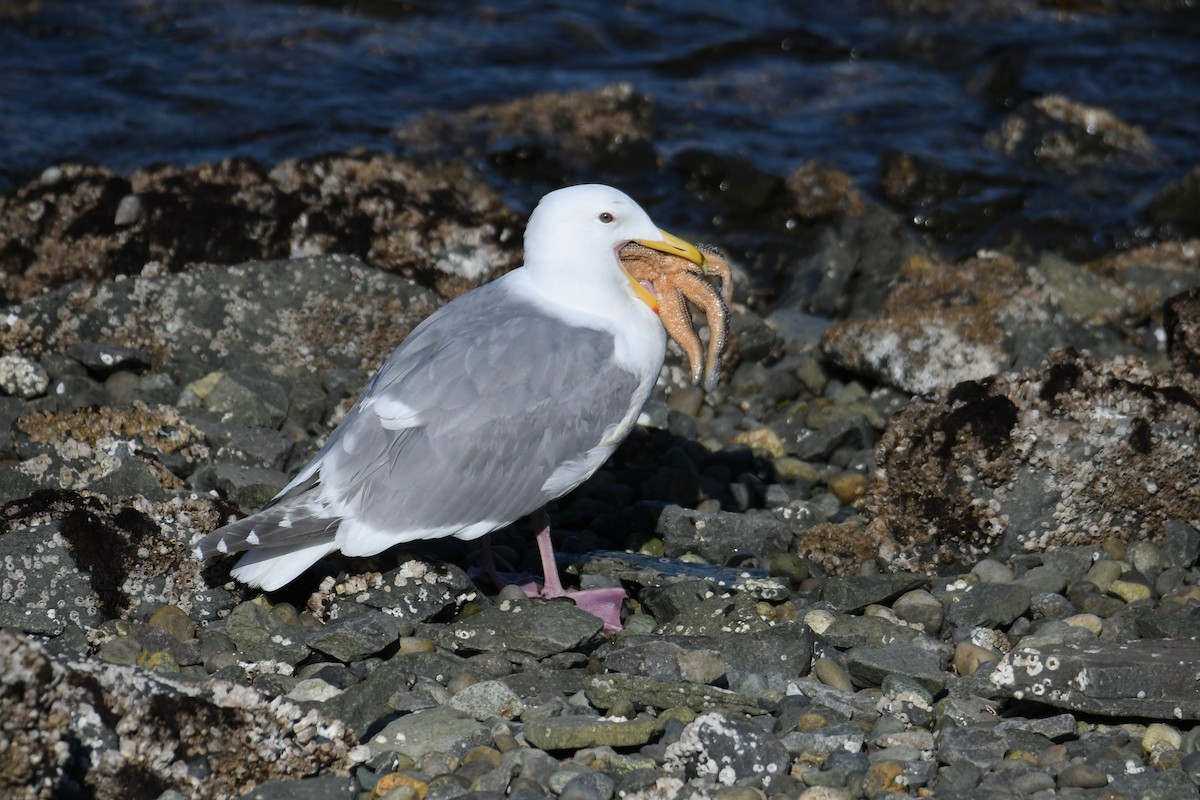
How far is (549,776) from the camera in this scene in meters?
3.87

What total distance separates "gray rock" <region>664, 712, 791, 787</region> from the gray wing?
144cm

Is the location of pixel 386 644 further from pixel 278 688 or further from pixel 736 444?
pixel 736 444

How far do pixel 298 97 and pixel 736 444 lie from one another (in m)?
7.46

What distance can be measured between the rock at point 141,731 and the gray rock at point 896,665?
65.3 inches

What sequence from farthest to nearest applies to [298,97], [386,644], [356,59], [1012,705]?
[356,59] → [298,97] → [386,644] → [1012,705]

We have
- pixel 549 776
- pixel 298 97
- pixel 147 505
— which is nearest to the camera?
pixel 549 776

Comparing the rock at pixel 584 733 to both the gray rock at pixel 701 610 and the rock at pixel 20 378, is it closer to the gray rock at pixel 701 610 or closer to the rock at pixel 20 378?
the gray rock at pixel 701 610

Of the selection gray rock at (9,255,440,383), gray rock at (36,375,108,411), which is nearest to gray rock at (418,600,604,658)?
gray rock at (36,375,108,411)

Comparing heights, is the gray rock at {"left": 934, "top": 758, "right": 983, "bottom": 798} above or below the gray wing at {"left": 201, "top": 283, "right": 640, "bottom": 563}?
below

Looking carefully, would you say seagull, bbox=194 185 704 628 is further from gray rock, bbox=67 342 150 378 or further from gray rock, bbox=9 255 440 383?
gray rock, bbox=67 342 150 378

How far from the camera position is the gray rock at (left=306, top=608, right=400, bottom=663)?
4.59 meters

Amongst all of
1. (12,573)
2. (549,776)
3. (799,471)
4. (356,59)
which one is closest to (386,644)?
(549,776)

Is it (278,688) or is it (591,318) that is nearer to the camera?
(278,688)

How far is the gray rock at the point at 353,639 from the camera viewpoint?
4.59 m
